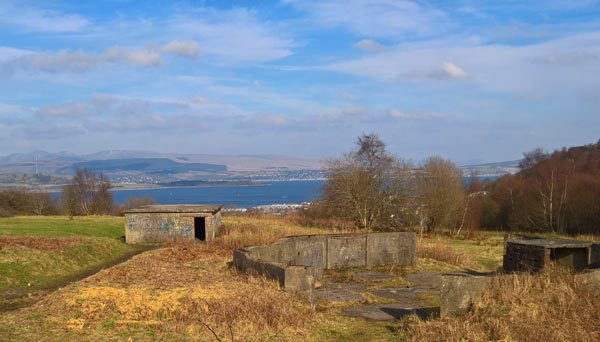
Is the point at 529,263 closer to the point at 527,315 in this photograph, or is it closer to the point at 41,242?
the point at 527,315

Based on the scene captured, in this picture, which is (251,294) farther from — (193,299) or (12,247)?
(12,247)

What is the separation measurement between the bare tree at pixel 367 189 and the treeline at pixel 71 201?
860 inches

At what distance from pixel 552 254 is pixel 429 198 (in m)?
23.8

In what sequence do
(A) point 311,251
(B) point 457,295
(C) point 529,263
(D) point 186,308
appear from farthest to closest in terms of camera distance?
1. (A) point 311,251
2. (C) point 529,263
3. (D) point 186,308
4. (B) point 457,295

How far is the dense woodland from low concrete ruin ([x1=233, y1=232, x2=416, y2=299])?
17072 mm

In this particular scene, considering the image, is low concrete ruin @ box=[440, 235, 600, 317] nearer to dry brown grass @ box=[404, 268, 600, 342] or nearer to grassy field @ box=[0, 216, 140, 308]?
dry brown grass @ box=[404, 268, 600, 342]

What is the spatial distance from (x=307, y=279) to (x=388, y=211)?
89.0ft

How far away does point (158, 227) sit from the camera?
27.3 meters

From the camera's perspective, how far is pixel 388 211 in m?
38.8

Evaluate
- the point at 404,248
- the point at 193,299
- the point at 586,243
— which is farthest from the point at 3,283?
the point at 586,243

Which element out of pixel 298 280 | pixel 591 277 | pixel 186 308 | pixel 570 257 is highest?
pixel 591 277

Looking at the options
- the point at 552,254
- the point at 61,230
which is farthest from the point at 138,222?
the point at 552,254

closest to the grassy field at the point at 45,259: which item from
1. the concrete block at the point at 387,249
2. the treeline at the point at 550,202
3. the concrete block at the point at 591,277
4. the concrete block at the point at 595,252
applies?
the concrete block at the point at 387,249

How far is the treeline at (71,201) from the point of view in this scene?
53125 millimetres
